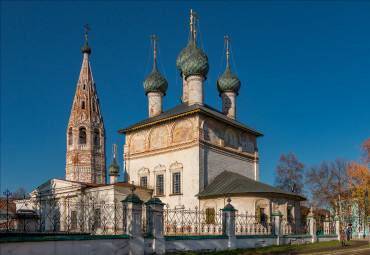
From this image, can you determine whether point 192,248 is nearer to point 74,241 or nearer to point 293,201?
point 74,241

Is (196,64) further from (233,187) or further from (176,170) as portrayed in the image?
(233,187)

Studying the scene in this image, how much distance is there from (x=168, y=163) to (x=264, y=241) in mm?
8619

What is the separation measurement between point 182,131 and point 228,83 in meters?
6.79

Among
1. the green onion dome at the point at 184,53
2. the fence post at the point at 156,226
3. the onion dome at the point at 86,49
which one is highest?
the onion dome at the point at 86,49

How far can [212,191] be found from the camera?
20781mm

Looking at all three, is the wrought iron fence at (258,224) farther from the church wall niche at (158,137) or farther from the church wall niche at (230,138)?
the church wall niche at (158,137)

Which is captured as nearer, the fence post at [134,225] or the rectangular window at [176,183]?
the fence post at [134,225]

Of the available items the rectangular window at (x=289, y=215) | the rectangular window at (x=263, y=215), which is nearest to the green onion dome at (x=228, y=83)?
the rectangular window at (x=289, y=215)

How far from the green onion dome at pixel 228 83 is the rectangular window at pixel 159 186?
830 cm

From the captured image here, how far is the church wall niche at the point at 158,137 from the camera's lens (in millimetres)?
24047

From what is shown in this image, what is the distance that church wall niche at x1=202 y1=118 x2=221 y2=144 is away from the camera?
74.3 feet

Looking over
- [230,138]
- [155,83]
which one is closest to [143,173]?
[230,138]

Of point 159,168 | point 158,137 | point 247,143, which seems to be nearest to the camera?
point 159,168

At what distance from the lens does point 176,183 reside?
22891 mm
